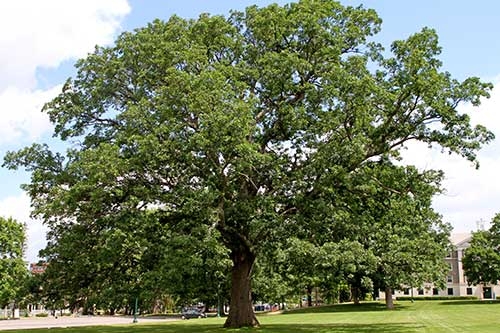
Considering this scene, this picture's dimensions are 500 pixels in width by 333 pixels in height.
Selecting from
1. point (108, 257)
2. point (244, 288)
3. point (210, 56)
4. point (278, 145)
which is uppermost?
point (210, 56)

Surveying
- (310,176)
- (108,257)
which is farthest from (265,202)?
(108,257)

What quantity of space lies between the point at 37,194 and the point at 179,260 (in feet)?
26.6

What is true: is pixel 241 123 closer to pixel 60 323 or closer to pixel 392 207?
pixel 392 207

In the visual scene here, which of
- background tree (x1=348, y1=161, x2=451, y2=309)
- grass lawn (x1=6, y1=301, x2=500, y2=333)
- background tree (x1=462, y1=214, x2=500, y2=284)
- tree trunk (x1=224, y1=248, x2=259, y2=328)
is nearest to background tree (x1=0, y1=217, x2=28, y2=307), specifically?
grass lawn (x1=6, y1=301, x2=500, y2=333)

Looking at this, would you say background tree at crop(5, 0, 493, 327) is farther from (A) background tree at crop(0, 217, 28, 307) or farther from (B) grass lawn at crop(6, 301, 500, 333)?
(A) background tree at crop(0, 217, 28, 307)

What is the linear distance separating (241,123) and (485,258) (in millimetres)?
64041

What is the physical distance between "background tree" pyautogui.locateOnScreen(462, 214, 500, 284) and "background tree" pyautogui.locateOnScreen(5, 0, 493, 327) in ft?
183

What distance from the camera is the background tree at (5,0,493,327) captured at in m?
21.2

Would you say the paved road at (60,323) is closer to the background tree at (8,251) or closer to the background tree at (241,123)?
the background tree at (8,251)

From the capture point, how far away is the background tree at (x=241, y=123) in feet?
69.7

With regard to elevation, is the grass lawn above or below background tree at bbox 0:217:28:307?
below

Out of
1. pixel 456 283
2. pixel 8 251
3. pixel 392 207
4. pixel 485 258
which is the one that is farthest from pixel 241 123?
pixel 456 283

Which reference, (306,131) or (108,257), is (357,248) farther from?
(108,257)

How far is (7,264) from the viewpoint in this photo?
62.2 meters
